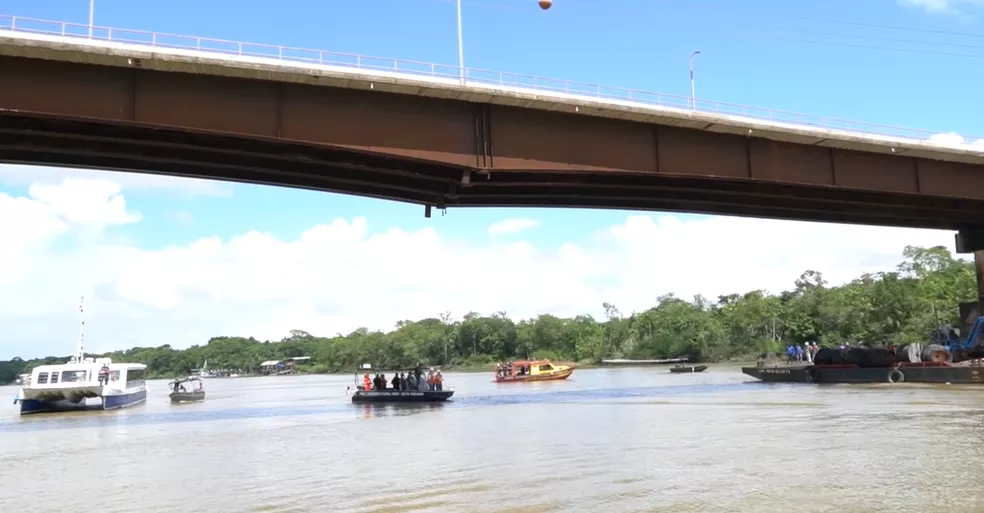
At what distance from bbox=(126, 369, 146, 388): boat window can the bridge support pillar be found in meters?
55.0

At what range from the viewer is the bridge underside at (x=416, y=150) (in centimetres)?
2380

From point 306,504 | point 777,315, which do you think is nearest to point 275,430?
point 306,504

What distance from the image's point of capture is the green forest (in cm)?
8575

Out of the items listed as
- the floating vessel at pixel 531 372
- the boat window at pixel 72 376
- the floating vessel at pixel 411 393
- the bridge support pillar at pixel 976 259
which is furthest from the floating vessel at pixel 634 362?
the boat window at pixel 72 376

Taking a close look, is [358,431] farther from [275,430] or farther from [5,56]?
[5,56]

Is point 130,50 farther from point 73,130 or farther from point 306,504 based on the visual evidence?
point 306,504

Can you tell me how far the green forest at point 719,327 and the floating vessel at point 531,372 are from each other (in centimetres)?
3330

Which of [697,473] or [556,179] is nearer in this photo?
[697,473]

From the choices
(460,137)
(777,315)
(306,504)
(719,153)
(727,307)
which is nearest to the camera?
(306,504)

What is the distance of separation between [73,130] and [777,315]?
112 m

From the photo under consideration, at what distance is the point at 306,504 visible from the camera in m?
15.0

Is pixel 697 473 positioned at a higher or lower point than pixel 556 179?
lower

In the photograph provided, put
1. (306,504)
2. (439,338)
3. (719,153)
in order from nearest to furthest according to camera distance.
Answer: (306,504)
(719,153)
(439,338)

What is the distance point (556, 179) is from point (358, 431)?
40.1 feet
